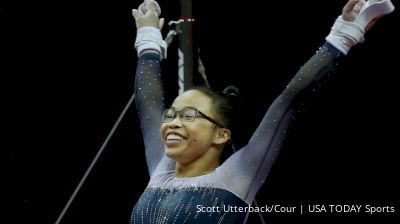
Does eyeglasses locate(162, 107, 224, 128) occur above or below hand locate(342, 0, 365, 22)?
below

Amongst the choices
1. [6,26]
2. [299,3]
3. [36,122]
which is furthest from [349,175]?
[6,26]

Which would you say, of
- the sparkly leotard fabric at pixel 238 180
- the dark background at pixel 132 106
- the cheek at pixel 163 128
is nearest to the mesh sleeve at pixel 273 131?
the sparkly leotard fabric at pixel 238 180

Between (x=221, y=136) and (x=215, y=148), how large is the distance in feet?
0.13

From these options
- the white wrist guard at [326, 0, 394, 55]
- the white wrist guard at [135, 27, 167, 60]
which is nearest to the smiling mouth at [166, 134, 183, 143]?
the white wrist guard at [135, 27, 167, 60]

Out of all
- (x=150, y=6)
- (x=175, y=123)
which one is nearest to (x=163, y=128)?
(x=175, y=123)

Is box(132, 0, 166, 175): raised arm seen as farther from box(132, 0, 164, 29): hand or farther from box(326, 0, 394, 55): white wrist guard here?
box(326, 0, 394, 55): white wrist guard

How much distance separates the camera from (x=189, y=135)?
1868 mm

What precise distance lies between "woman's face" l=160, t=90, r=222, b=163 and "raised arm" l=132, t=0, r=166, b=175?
0.13 m

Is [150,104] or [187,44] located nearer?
[150,104]

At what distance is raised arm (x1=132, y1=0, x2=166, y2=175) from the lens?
2025 millimetres

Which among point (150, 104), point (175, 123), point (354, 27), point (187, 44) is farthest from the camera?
point (187, 44)

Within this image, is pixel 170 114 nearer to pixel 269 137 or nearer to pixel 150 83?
pixel 150 83

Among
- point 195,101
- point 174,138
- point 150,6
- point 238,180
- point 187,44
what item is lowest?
point 238,180

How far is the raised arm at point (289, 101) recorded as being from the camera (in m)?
1.77
